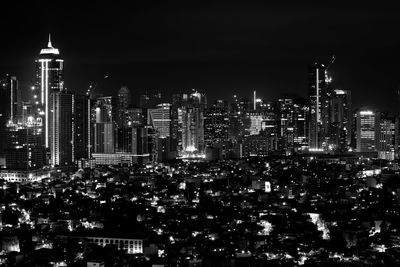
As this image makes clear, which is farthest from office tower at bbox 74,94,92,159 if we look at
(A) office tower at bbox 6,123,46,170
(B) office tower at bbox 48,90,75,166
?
(A) office tower at bbox 6,123,46,170

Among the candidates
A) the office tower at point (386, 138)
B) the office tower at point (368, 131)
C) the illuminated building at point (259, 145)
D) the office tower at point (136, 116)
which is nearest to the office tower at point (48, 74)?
the office tower at point (136, 116)

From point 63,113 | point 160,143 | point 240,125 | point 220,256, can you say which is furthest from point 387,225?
point 240,125

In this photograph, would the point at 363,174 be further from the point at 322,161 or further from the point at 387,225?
the point at 387,225

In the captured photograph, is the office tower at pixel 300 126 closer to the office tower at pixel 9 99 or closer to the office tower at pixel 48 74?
the office tower at pixel 48 74

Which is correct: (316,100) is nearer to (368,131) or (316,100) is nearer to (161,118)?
(368,131)

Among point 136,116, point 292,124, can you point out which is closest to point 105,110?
point 136,116

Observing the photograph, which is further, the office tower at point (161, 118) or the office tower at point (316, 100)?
the office tower at point (316, 100)
